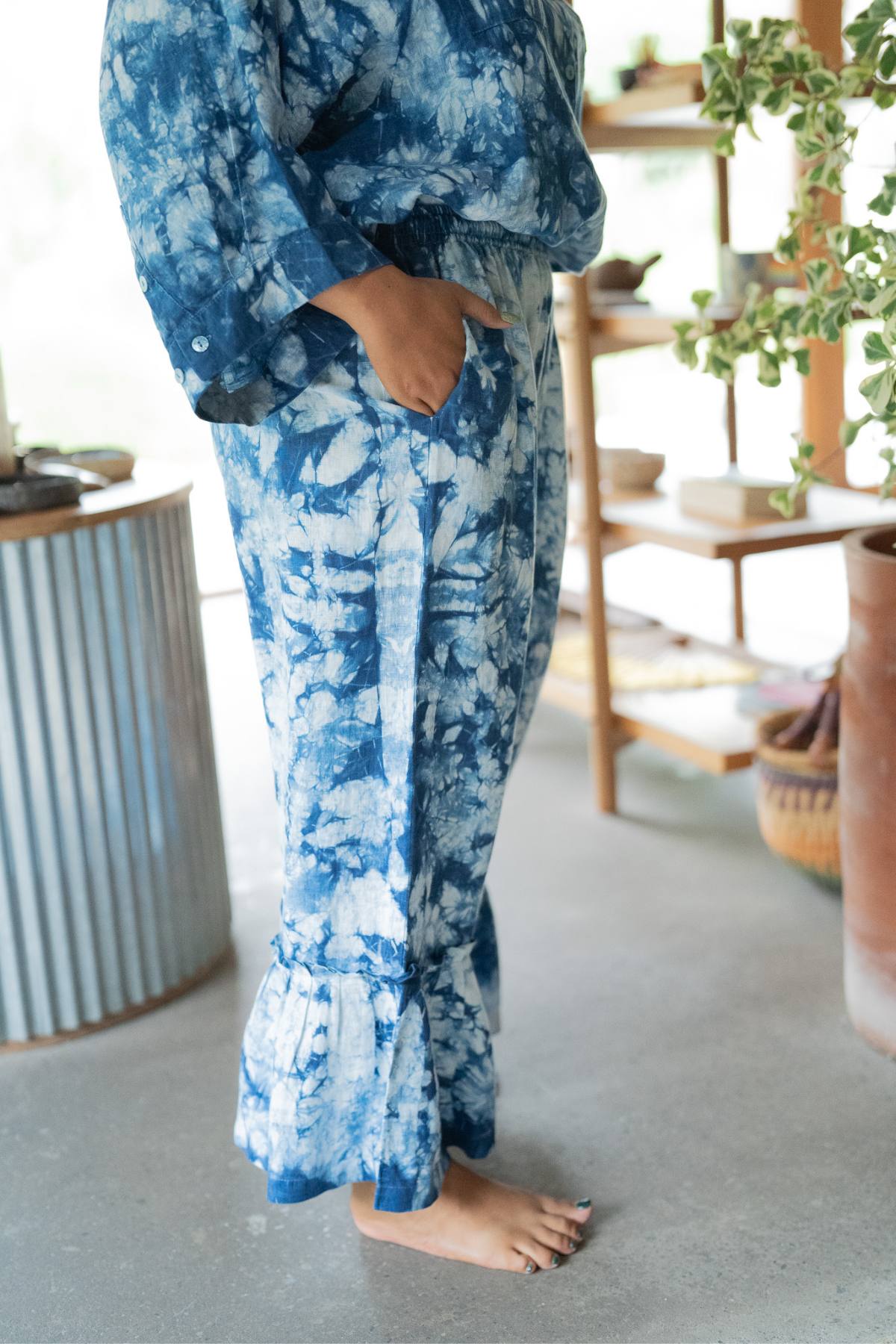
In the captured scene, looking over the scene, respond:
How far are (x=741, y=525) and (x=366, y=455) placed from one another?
52.0 inches

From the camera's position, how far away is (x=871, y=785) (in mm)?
1724

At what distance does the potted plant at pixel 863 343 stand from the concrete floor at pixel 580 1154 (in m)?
0.18

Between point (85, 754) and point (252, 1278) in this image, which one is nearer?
point (252, 1278)

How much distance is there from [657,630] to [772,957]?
1.18 metres

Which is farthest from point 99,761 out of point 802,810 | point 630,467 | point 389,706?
point 630,467

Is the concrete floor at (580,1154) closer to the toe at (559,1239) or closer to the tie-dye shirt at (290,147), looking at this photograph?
the toe at (559,1239)

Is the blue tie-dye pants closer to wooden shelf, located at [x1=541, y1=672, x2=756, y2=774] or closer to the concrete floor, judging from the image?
the concrete floor

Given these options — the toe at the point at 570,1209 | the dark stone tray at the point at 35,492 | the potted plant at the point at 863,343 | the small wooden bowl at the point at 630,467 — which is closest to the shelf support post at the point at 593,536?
the small wooden bowl at the point at 630,467

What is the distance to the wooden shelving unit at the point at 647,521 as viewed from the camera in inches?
92.9

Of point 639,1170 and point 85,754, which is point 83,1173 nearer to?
point 85,754

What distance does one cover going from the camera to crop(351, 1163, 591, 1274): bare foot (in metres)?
1.42

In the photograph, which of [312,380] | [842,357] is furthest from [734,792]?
[842,357]

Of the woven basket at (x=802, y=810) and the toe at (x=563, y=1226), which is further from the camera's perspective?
the woven basket at (x=802, y=810)

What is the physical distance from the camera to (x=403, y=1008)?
52.9 inches
